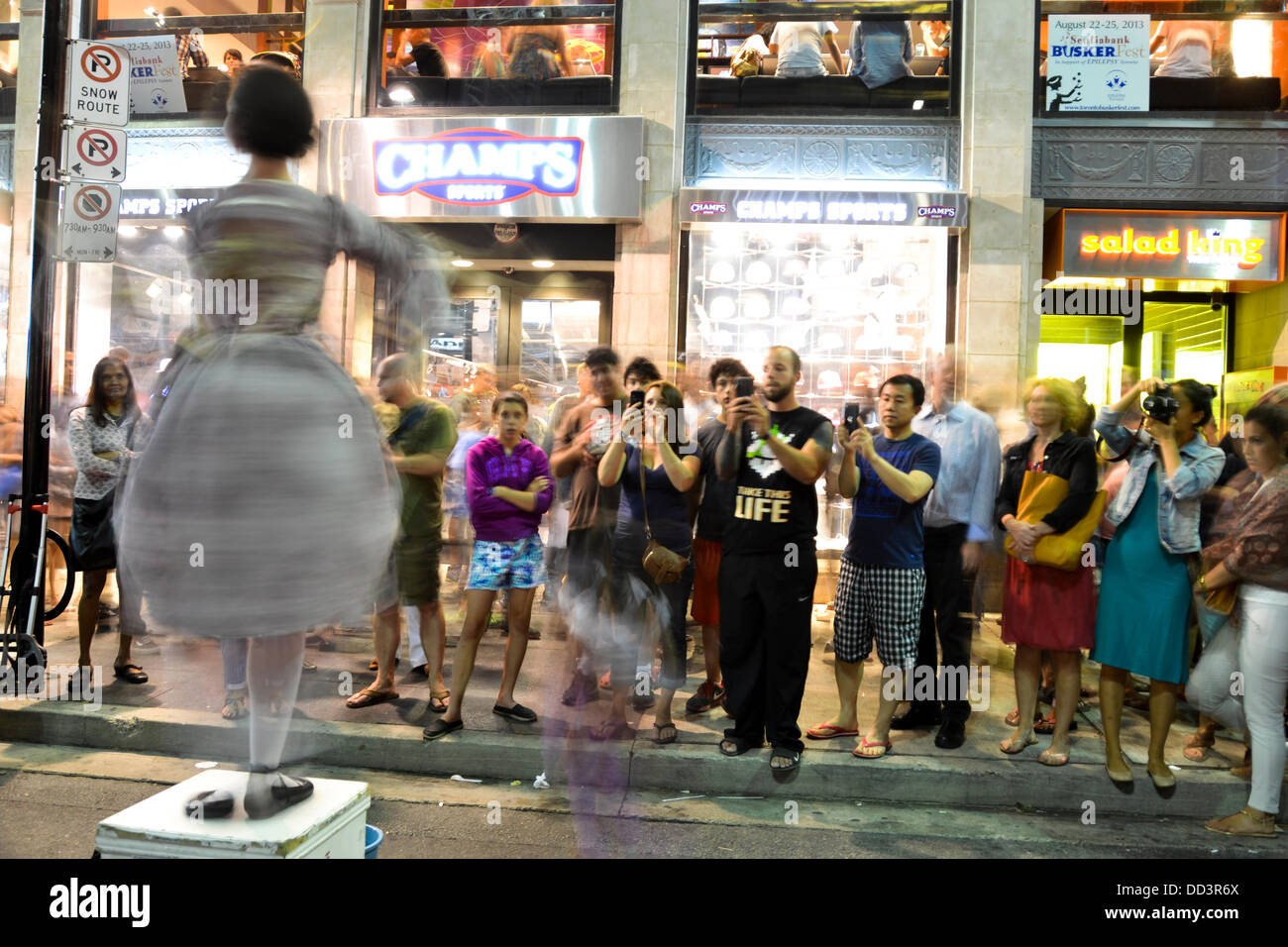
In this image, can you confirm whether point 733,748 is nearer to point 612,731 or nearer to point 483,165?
point 612,731

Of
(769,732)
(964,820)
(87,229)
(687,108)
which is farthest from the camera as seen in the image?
(687,108)

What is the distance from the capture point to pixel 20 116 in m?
10.4

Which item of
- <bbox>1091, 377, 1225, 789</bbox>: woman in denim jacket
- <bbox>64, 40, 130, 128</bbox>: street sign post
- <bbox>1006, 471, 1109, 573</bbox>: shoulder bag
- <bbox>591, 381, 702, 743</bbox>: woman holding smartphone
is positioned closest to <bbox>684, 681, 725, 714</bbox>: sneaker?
<bbox>591, 381, 702, 743</bbox>: woman holding smartphone

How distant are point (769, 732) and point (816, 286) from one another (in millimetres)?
5866

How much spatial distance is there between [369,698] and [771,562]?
8.97 feet

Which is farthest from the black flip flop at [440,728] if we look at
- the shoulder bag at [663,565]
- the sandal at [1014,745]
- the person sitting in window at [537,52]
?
the person sitting in window at [537,52]

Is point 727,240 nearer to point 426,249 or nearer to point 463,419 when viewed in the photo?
point 463,419

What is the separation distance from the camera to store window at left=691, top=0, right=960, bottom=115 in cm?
943

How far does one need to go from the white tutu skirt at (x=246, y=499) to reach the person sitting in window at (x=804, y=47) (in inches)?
341

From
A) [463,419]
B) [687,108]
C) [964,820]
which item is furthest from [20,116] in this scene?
[964,820]

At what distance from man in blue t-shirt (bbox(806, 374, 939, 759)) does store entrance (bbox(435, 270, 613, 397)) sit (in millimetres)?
5431

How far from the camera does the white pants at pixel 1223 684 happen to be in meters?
4.40

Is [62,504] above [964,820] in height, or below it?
above

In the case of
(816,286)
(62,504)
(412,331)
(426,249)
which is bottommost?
(62,504)
